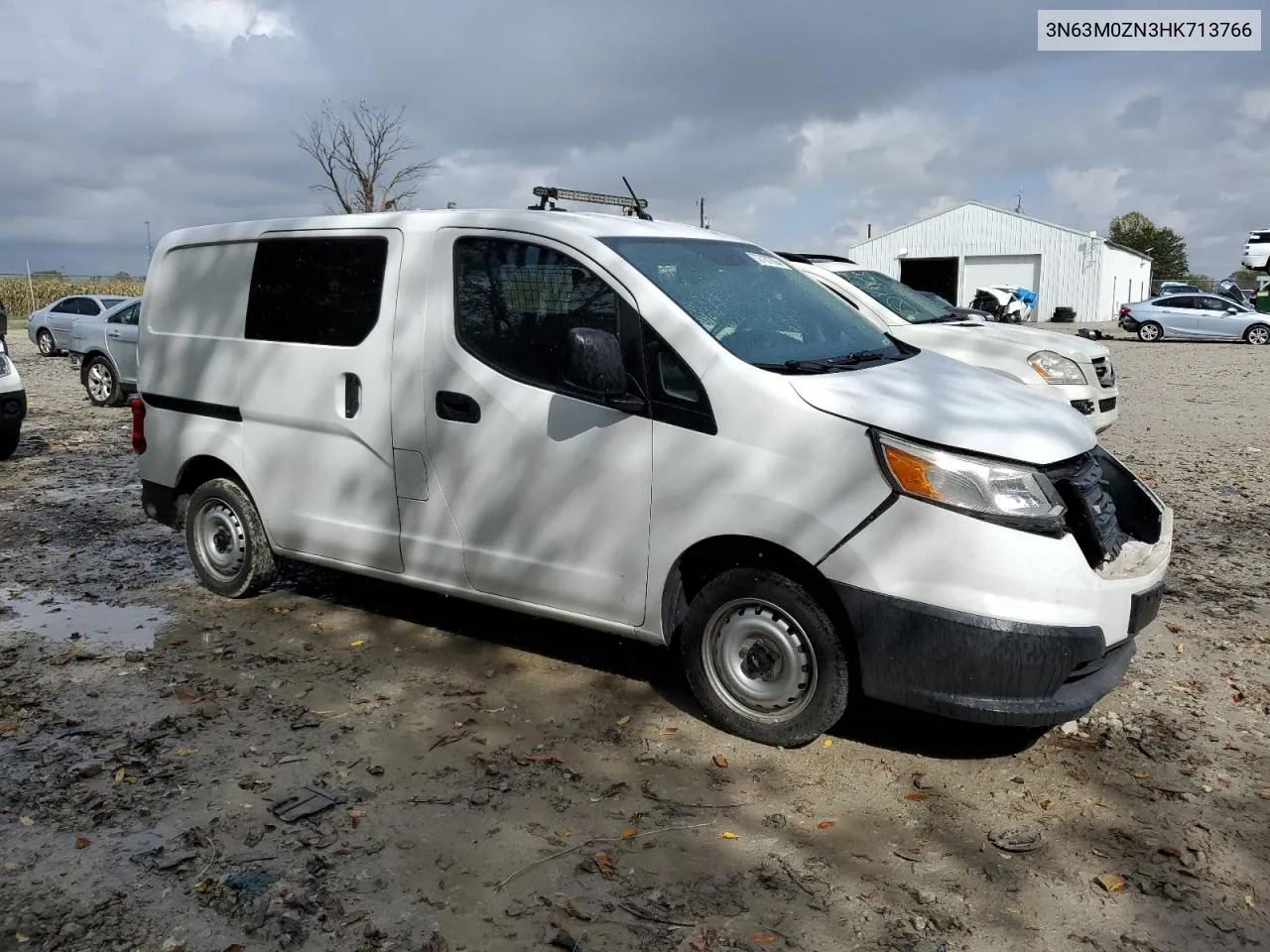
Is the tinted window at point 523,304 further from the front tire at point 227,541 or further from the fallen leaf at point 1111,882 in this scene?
the fallen leaf at point 1111,882

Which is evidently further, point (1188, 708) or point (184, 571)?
point (184, 571)

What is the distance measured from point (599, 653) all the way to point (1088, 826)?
239 cm

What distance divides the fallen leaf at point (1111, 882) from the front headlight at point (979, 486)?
3.63 feet

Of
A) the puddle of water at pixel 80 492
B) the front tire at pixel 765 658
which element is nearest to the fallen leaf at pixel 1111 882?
the front tire at pixel 765 658

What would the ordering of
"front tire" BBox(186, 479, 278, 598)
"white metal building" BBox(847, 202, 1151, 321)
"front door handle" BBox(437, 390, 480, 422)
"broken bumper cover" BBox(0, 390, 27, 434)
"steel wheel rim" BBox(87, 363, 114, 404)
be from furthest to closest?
"white metal building" BBox(847, 202, 1151, 321)
"steel wheel rim" BBox(87, 363, 114, 404)
"broken bumper cover" BBox(0, 390, 27, 434)
"front tire" BBox(186, 479, 278, 598)
"front door handle" BBox(437, 390, 480, 422)

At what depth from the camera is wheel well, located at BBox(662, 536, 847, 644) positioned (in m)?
3.78

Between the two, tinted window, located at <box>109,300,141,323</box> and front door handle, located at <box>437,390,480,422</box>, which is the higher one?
tinted window, located at <box>109,300,141,323</box>

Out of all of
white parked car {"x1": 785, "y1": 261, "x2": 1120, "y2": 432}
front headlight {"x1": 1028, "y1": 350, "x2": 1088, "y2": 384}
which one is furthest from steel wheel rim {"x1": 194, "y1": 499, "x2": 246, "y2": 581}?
front headlight {"x1": 1028, "y1": 350, "x2": 1088, "y2": 384}

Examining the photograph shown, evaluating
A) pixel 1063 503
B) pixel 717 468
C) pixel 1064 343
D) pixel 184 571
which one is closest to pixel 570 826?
pixel 717 468

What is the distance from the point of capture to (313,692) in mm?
4719

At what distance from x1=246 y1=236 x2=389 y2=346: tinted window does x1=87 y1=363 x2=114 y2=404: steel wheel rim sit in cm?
1132

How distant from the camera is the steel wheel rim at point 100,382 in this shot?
49.9 feet

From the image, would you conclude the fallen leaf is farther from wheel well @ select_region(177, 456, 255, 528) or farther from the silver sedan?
the silver sedan

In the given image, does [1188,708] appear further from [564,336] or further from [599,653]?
[564,336]
